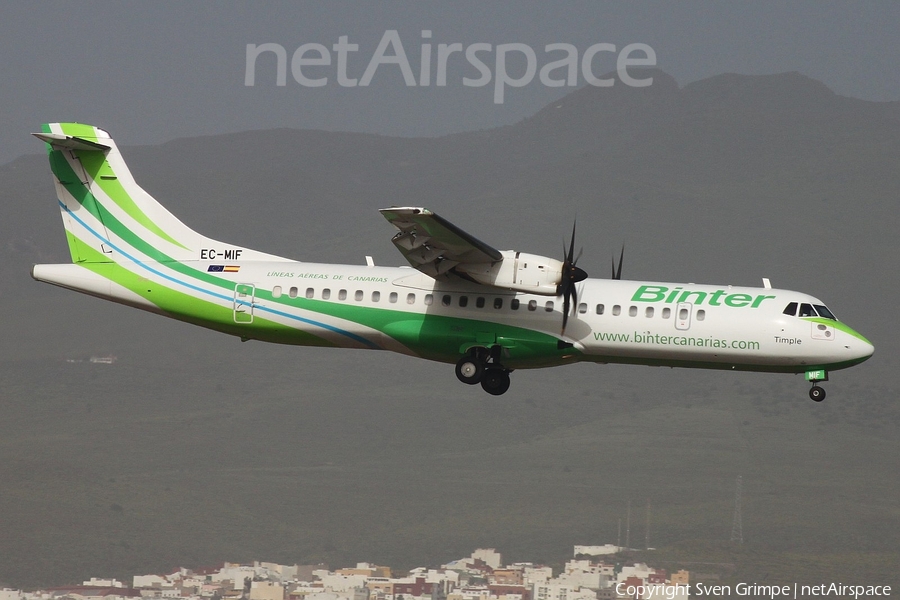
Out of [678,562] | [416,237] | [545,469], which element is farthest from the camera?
[545,469]

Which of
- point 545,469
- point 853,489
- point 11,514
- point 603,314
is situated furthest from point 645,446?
point 603,314

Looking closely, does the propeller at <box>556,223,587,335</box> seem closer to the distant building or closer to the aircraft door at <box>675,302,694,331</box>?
the aircraft door at <box>675,302,694,331</box>

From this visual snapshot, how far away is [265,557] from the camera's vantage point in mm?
142625

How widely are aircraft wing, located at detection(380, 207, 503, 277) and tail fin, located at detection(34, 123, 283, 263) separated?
5.88 m

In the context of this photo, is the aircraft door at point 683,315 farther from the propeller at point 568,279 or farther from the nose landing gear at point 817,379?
the nose landing gear at point 817,379

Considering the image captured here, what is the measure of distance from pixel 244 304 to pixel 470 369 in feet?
21.6

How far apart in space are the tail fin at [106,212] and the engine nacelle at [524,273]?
759 cm

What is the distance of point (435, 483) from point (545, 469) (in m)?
18.9

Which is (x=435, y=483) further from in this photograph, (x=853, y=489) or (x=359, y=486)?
(x=853, y=489)

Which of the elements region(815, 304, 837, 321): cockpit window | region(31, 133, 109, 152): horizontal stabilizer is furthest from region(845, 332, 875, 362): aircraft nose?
region(31, 133, 109, 152): horizontal stabilizer

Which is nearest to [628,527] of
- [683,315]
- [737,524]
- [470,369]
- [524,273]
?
[737,524]

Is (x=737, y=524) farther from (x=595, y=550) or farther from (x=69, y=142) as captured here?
(x=69, y=142)

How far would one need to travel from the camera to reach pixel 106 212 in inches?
1430

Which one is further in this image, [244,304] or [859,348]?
[244,304]
